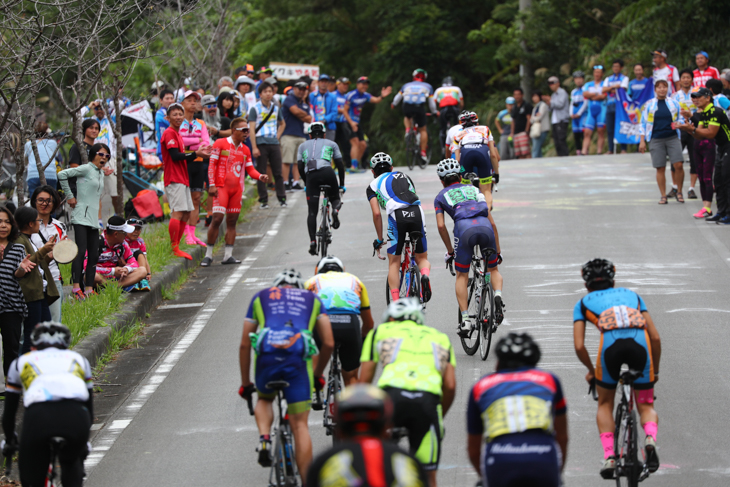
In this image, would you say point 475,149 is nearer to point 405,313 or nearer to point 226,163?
point 226,163

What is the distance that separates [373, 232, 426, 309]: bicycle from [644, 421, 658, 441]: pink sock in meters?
4.66

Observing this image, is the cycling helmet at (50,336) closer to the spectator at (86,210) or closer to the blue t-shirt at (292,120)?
the spectator at (86,210)

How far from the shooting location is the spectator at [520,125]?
26766 mm

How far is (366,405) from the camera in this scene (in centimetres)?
421

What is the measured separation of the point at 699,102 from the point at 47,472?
1255cm

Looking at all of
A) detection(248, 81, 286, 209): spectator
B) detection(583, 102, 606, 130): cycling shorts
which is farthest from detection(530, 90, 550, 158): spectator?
detection(248, 81, 286, 209): spectator

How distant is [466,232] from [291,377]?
3.96 metres

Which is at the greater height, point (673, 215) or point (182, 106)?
point (182, 106)

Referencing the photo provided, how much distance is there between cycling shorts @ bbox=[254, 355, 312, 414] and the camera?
21.9 feet

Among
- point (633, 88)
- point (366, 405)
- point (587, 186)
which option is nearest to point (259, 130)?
point (587, 186)

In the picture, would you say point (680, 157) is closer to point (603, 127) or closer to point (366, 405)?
point (603, 127)

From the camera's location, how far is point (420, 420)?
5.89 meters

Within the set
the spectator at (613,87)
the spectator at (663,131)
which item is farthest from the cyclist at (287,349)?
the spectator at (613,87)

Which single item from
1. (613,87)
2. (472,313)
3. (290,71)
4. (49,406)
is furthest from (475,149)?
(290,71)
